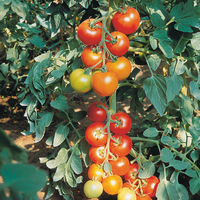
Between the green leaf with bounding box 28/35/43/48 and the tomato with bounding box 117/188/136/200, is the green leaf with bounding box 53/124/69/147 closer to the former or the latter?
the tomato with bounding box 117/188/136/200

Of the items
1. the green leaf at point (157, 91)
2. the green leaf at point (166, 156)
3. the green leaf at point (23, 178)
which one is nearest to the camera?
the green leaf at point (23, 178)

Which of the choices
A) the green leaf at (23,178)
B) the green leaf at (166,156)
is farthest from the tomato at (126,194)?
the green leaf at (23,178)

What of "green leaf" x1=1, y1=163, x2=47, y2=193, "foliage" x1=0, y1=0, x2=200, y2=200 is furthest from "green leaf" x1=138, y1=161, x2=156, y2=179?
"green leaf" x1=1, y1=163, x2=47, y2=193

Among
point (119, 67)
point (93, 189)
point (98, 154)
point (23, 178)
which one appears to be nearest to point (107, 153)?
point (98, 154)

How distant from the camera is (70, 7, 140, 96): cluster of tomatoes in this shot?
30.3 inches

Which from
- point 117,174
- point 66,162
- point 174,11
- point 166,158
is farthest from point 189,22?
point 66,162

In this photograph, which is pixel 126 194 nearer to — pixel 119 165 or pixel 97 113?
pixel 119 165

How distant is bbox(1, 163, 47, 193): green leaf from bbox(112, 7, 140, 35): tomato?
0.73 metres

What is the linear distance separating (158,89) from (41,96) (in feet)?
1.65

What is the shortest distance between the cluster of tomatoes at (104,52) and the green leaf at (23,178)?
601 millimetres

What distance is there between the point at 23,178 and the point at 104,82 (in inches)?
23.8

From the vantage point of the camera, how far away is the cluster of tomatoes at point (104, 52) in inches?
30.3

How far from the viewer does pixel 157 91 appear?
0.91 m

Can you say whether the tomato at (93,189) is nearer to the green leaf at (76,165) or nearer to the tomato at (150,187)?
the green leaf at (76,165)
